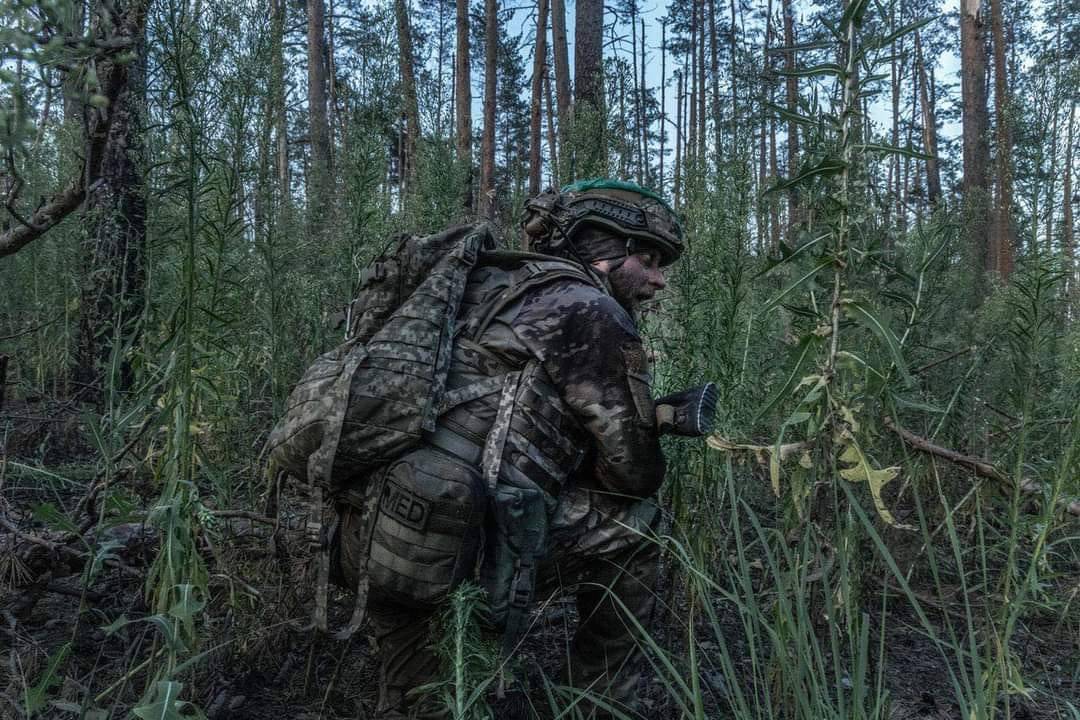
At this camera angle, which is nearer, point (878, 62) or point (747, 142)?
point (878, 62)

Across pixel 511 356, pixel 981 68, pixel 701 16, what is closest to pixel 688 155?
pixel 511 356

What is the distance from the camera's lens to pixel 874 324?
1.71 m

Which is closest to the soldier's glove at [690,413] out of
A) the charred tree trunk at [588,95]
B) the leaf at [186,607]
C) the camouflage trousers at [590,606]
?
the camouflage trousers at [590,606]

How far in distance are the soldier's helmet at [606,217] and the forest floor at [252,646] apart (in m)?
1.45

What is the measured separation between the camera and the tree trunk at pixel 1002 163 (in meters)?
4.33

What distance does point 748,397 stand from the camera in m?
3.44

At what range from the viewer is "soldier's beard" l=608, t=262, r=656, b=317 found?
117 inches

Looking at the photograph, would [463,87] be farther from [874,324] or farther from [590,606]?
[874,324]

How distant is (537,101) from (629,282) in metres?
9.54

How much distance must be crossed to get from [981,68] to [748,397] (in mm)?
11071

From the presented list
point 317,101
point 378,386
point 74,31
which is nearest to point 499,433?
point 378,386

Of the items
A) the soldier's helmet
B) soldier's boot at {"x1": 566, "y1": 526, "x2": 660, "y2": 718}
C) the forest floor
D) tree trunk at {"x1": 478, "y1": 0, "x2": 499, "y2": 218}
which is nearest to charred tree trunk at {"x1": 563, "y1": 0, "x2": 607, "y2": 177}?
the soldier's helmet

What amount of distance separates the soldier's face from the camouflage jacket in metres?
0.39

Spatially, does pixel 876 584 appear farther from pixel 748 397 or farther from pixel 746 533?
pixel 748 397
